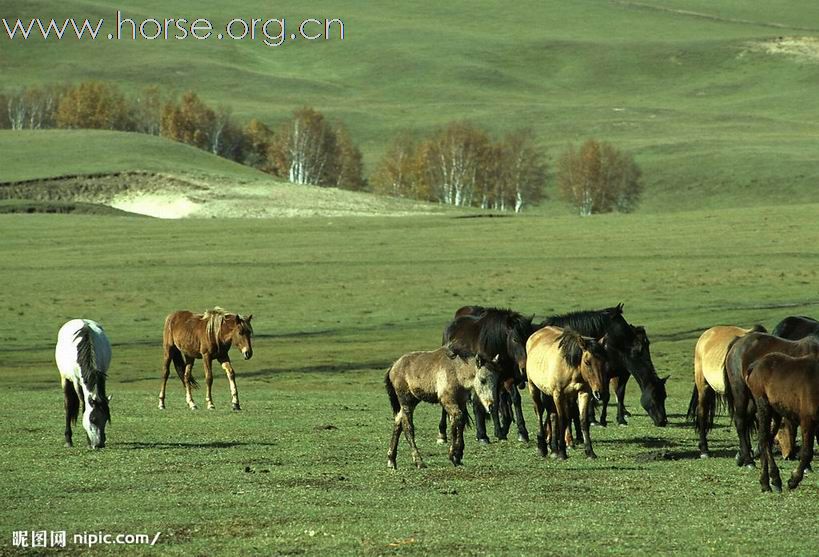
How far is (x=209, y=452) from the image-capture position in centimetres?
1717

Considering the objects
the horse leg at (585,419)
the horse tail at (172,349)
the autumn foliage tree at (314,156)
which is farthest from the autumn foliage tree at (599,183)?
the horse leg at (585,419)

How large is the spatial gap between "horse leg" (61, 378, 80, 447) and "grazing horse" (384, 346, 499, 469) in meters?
4.43

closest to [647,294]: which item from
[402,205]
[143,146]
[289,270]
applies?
[289,270]

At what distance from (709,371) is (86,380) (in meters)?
7.71

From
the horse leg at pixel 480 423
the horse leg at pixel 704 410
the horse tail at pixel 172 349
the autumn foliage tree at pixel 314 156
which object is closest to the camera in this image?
the horse leg at pixel 704 410

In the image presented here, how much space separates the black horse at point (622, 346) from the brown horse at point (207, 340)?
616 centimetres

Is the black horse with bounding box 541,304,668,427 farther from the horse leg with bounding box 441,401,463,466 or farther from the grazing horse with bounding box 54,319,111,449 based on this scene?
the grazing horse with bounding box 54,319,111,449

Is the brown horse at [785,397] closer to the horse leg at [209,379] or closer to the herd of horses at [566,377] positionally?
the herd of horses at [566,377]

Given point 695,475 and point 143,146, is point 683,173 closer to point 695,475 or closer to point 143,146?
point 143,146

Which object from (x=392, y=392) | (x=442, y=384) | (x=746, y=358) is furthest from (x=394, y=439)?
(x=746, y=358)

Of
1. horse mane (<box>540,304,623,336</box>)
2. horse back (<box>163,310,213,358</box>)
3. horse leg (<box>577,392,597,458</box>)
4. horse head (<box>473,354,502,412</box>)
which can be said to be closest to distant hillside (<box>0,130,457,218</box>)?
horse back (<box>163,310,213,358</box>)

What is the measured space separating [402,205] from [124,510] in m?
75.4

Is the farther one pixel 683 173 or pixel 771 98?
pixel 771 98

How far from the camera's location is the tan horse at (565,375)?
52.8ft
